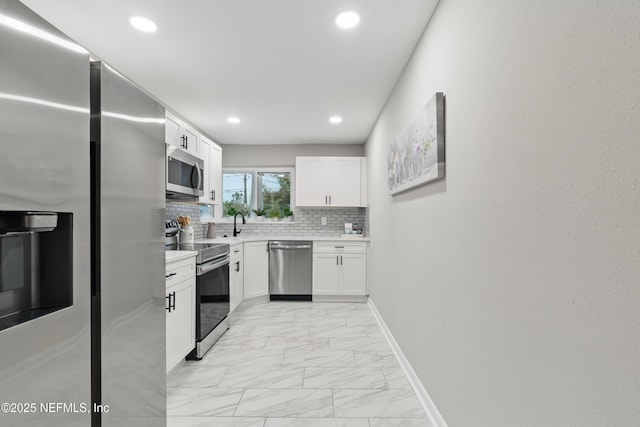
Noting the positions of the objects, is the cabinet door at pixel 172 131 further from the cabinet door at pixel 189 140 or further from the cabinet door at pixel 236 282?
the cabinet door at pixel 236 282

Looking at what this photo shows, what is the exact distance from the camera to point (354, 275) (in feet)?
15.9

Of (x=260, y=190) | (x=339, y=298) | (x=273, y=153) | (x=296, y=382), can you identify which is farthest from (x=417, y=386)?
(x=273, y=153)

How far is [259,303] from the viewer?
4.82 m

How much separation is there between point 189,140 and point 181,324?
1783mm

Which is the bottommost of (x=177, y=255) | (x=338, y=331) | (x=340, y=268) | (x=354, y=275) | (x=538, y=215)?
(x=338, y=331)

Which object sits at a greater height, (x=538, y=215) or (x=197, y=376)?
(x=538, y=215)

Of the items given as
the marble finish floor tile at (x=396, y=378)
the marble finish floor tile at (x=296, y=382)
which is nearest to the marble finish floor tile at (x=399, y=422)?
the marble finish floor tile at (x=296, y=382)

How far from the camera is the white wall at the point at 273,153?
5.50 meters

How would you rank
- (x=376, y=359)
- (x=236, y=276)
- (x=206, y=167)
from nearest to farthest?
(x=376, y=359)
(x=206, y=167)
(x=236, y=276)

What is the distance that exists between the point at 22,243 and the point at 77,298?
222 millimetres

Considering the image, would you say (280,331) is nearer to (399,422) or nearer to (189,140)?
(399,422)

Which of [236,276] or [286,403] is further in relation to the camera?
[236,276]

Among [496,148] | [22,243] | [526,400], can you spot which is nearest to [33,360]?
[22,243]

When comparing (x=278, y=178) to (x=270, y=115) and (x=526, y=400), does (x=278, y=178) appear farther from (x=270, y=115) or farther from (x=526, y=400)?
(x=526, y=400)
